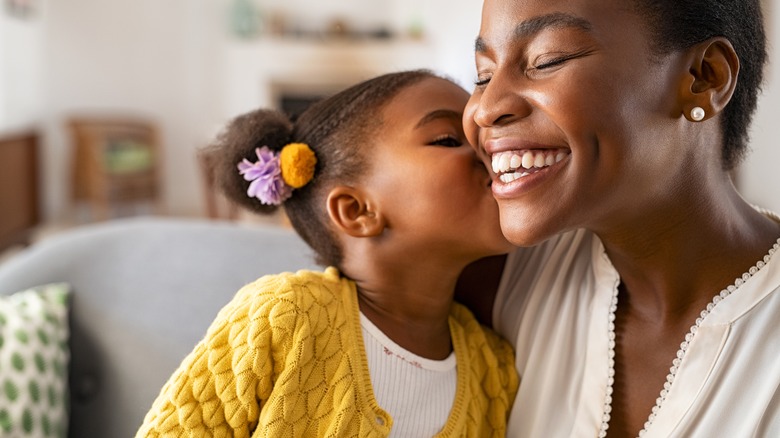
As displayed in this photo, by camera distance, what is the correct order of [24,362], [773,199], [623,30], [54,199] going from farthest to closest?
[54,199] < [773,199] < [24,362] < [623,30]

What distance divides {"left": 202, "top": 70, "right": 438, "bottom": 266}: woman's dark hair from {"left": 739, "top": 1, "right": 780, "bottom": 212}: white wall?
1532 mm

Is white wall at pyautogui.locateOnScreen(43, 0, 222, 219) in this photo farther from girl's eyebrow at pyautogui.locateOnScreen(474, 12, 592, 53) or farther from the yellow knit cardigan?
girl's eyebrow at pyautogui.locateOnScreen(474, 12, 592, 53)

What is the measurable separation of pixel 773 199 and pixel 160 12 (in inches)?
265

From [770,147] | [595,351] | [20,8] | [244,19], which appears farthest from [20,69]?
[595,351]

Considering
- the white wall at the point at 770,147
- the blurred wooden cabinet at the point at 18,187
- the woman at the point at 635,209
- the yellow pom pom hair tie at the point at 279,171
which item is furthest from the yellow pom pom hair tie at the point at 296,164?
the blurred wooden cabinet at the point at 18,187

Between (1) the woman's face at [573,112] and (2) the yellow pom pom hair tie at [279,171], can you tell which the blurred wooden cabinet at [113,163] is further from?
(1) the woman's face at [573,112]

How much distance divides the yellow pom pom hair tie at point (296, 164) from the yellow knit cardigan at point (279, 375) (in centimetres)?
19

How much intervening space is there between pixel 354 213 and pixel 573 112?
55 centimetres

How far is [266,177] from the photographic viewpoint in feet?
4.87

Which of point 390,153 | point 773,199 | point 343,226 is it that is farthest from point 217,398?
point 773,199

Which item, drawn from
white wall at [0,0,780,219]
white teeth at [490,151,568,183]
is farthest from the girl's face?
white wall at [0,0,780,219]

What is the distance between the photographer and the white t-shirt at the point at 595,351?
45.9 inches

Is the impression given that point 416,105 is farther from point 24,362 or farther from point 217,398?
point 24,362

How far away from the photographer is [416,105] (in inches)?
56.7
